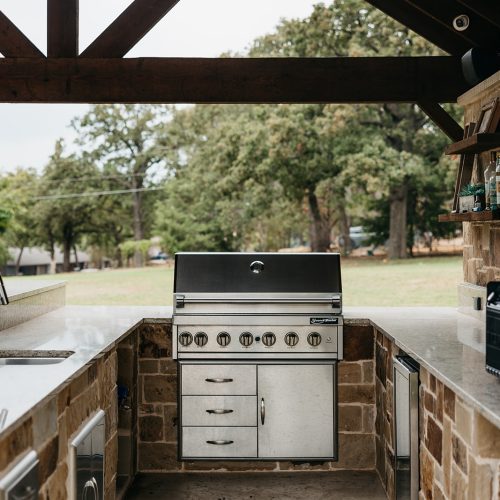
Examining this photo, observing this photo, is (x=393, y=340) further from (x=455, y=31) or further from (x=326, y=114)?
(x=326, y=114)

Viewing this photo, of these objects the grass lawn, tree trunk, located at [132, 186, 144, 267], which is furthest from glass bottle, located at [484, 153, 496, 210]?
tree trunk, located at [132, 186, 144, 267]

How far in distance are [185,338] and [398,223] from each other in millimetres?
10730

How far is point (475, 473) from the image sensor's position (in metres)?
2.21

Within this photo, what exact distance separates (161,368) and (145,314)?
0.34m

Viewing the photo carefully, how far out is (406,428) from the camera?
3.08m

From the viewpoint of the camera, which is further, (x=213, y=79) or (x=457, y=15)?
(x=213, y=79)

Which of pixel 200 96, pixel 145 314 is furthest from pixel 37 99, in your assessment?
pixel 145 314

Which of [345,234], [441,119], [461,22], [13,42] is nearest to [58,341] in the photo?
→ [13,42]

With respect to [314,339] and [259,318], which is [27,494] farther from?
[314,339]

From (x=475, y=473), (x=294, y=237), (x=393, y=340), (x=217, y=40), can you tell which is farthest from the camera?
(x=294, y=237)

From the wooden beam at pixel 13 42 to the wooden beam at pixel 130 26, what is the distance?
1.19ft

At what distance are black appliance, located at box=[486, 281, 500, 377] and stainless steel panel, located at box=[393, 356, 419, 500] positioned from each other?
2.40 feet

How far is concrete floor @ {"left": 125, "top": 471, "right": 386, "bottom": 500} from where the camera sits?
3738 millimetres

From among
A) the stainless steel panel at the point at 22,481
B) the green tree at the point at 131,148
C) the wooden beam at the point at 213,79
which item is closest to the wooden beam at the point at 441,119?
the wooden beam at the point at 213,79
